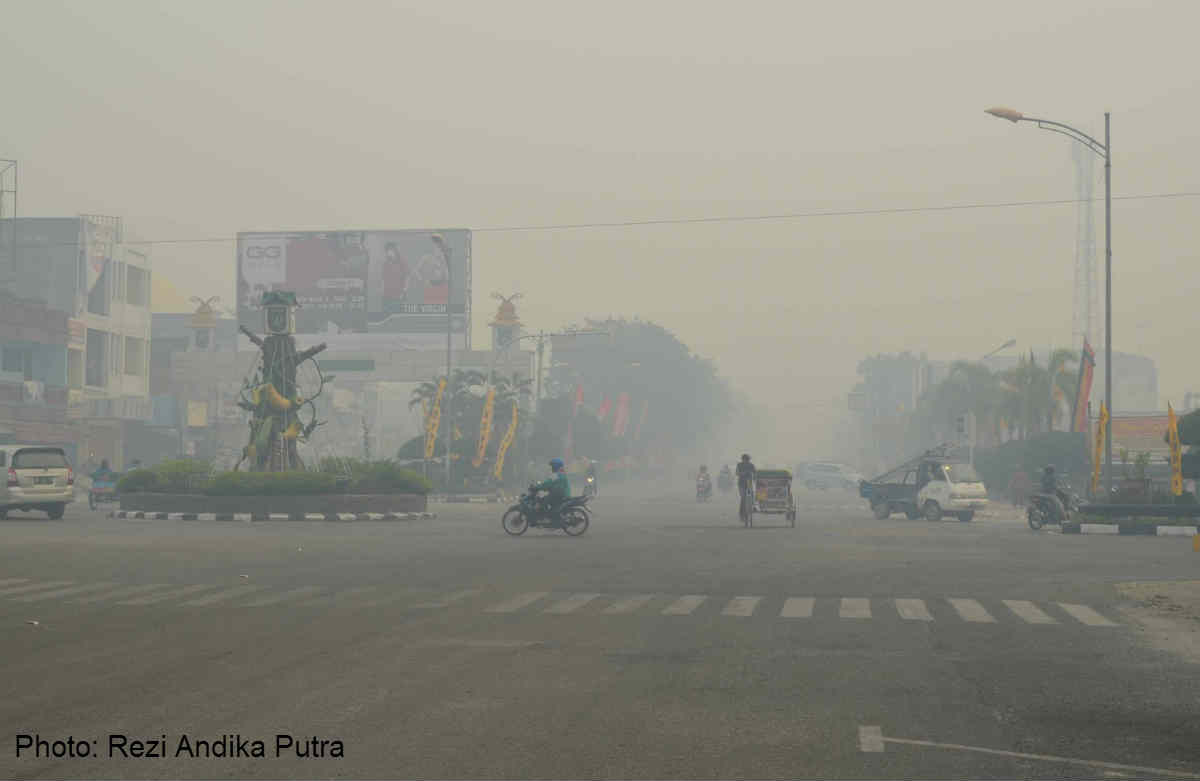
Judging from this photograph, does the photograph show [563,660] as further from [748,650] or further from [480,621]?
[480,621]

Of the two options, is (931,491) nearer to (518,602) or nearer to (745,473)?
(745,473)

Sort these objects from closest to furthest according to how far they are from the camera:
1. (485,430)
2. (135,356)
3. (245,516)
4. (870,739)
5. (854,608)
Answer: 1. (870,739)
2. (854,608)
3. (245,516)
4. (485,430)
5. (135,356)

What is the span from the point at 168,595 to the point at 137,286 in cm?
8179

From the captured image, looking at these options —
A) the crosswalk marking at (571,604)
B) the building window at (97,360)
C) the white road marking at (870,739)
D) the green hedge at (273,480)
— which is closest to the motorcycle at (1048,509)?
the green hedge at (273,480)

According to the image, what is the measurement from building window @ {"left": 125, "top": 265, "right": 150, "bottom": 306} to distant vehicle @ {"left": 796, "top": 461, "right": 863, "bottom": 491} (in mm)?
45123

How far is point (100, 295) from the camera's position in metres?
87.8

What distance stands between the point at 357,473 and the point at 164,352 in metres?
77.2

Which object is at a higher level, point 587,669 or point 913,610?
point 587,669

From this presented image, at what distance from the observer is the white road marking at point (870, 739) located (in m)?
7.92

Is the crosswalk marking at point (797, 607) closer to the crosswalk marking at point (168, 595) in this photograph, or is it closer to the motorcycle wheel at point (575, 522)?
the crosswalk marking at point (168, 595)

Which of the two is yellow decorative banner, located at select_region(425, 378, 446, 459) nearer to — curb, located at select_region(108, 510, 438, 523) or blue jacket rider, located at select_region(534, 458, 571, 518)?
curb, located at select_region(108, 510, 438, 523)

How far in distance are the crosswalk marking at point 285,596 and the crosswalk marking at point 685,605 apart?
13.7ft

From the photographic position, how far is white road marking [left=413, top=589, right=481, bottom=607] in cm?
1552

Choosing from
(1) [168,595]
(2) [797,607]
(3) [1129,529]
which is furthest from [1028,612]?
(3) [1129,529]
